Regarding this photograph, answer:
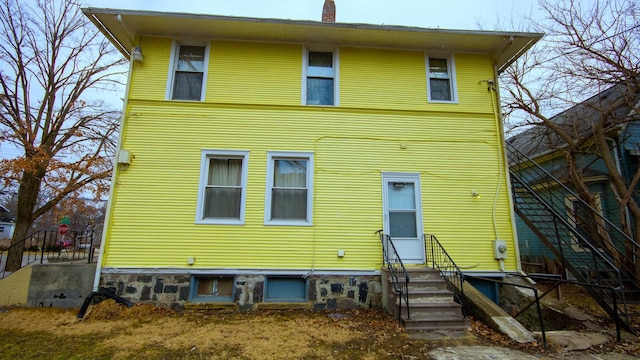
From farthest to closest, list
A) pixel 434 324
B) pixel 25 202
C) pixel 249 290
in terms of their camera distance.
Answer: pixel 25 202 < pixel 249 290 < pixel 434 324

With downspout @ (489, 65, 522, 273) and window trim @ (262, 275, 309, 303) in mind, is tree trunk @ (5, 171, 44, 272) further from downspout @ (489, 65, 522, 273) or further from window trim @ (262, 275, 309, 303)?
downspout @ (489, 65, 522, 273)

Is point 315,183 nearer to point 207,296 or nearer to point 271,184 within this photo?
point 271,184

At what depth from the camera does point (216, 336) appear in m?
4.55

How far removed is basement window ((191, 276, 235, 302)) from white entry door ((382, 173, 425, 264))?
11.3 ft

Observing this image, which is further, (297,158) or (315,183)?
(297,158)

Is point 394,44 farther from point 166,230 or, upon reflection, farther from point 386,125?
point 166,230

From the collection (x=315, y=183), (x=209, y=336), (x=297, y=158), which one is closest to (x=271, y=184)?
(x=297, y=158)

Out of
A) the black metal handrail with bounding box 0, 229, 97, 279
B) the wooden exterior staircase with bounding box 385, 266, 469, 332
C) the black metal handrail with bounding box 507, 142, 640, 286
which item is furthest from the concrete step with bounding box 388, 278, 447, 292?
→ the black metal handrail with bounding box 0, 229, 97, 279

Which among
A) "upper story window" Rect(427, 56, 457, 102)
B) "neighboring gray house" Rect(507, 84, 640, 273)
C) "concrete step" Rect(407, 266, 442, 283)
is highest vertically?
"upper story window" Rect(427, 56, 457, 102)

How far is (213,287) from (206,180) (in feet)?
7.33

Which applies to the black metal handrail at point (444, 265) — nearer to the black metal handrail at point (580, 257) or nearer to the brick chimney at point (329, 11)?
the black metal handrail at point (580, 257)

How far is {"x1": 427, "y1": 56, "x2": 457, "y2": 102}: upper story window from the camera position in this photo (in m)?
7.45

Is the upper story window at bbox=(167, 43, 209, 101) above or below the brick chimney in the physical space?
below

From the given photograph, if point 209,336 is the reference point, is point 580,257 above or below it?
above
